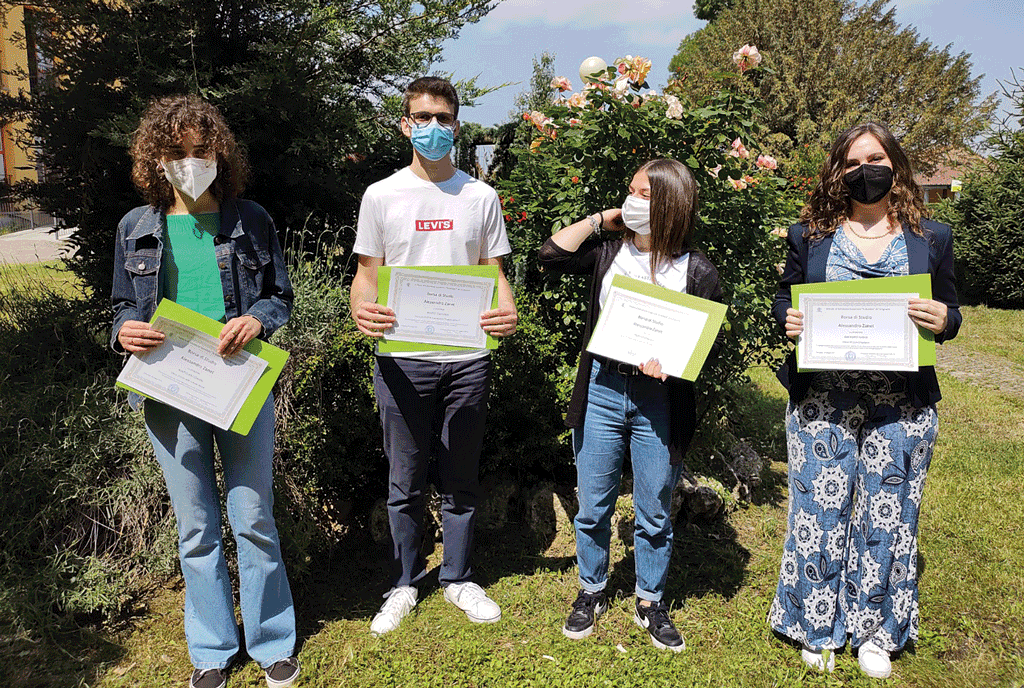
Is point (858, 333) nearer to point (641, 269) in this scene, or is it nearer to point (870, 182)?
point (870, 182)

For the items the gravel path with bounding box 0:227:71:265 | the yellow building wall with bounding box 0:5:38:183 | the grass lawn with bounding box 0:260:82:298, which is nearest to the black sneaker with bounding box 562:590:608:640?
the grass lawn with bounding box 0:260:82:298

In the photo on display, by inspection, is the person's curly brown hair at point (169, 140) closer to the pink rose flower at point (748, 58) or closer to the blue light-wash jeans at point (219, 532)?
the blue light-wash jeans at point (219, 532)

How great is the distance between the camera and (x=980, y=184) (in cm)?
1266

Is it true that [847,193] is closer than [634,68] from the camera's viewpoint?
Yes

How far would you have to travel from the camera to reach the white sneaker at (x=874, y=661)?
298 cm

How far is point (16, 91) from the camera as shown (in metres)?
4.87

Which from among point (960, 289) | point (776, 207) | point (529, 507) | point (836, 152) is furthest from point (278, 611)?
point (960, 289)

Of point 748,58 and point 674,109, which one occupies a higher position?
point 748,58

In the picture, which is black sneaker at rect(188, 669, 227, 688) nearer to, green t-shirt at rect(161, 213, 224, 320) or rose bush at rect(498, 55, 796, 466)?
green t-shirt at rect(161, 213, 224, 320)

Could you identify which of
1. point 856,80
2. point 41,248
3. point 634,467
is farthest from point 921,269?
point 856,80

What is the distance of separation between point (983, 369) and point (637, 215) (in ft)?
26.3

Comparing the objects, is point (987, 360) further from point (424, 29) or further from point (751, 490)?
point (424, 29)

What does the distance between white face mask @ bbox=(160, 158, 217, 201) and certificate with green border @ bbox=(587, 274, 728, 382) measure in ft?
5.40

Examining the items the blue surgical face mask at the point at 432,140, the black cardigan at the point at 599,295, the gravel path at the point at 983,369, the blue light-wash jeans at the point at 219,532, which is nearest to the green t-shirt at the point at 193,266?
the blue light-wash jeans at the point at 219,532
